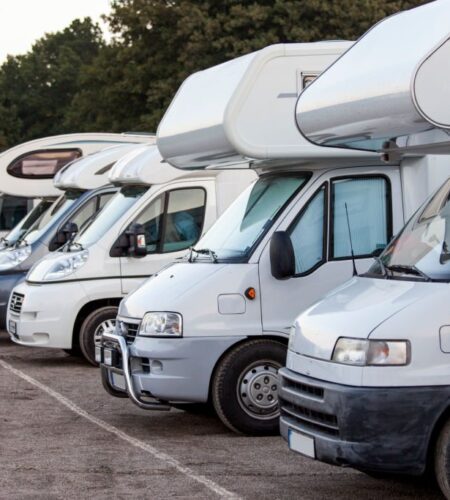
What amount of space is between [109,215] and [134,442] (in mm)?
5703

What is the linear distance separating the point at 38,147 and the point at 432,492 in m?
13.4

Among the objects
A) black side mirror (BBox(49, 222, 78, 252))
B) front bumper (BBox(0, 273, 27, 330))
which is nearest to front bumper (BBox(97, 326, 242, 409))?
black side mirror (BBox(49, 222, 78, 252))

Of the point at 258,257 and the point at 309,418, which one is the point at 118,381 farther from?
the point at 309,418

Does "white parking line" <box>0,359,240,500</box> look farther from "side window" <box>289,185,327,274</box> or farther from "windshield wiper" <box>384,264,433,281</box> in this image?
"side window" <box>289,185,327,274</box>

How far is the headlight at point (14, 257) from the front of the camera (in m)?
18.5

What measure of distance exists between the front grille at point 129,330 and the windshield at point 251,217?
0.83 m

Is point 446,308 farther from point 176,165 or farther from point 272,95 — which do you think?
point 176,165

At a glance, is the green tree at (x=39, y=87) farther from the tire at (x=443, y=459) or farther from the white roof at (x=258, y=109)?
the tire at (x=443, y=459)

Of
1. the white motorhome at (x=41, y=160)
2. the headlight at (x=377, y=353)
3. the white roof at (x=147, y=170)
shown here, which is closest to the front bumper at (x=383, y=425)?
the headlight at (x=377, y=353)

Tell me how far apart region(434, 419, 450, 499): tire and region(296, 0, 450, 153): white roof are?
160 centimetres

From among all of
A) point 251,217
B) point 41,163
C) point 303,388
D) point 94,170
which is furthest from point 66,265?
point 303,388

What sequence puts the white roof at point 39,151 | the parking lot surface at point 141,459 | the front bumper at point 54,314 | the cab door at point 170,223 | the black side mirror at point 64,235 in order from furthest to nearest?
the white roof at point 39,151
the black side mirror at point 64,235
the front bumper at point 54,314
the cab door at point 170,223
the parking lot surface at point 141,459

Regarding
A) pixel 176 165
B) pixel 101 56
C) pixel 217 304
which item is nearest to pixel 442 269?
pixel 217 304

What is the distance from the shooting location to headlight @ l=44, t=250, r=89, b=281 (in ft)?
51.9
